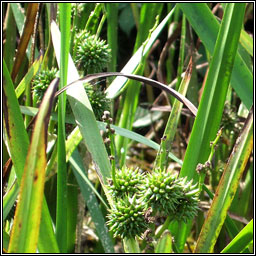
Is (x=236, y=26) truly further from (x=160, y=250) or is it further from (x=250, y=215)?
(x=250, y=215)

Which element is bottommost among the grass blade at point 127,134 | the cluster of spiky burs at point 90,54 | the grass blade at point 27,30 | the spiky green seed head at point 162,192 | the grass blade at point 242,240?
the grass blade at point 242,240

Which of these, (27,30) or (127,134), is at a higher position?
(27,30)

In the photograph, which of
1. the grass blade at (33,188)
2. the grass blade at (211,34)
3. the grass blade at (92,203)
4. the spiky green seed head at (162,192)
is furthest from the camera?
the grass blade at (92,203)

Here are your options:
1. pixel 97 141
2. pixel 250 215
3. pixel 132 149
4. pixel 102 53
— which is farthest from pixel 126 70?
pixel 132 149

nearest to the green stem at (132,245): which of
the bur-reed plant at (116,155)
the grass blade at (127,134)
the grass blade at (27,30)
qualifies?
the bur-reed plant at (116,155)

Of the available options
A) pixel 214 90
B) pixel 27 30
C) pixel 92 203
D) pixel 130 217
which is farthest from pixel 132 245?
pixel 27 30

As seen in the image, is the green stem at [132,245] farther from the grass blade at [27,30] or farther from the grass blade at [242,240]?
the grass blade at [27,30]

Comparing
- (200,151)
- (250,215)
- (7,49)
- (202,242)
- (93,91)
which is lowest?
(250,215)

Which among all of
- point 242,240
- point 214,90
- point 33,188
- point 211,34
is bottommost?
point 242,240

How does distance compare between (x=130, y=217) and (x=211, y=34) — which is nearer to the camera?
(x=130, y=217)

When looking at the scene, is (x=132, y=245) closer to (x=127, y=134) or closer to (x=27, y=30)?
(x=127, y=134)

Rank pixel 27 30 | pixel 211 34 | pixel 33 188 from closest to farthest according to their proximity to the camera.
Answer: pixel 33 188 < pixel 211 34 < pixel 27 30
